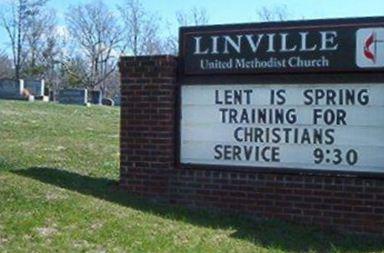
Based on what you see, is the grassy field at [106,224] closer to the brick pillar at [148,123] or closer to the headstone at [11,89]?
the brick pillar at [148,123]

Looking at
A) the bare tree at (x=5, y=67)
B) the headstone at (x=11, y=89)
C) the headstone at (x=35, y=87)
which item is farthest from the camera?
the bare tree at (x=5, y=67)

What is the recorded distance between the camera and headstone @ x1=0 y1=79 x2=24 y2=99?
4353cm

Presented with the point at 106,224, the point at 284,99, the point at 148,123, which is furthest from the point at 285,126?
the point at 106,224

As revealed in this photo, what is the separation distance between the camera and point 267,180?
8336 mm

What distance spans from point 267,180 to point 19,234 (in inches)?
129

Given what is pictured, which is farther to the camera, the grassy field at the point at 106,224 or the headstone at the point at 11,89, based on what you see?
the headstone at the point at 11,89

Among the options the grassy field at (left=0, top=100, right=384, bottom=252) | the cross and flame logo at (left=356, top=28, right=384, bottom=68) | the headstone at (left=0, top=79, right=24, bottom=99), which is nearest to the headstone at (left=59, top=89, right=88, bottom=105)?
the headstone at (left=0, top=79, right=24, bottom=99)

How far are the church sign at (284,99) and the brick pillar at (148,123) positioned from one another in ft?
0.61

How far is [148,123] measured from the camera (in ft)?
29.3

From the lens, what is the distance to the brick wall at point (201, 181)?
26.0 feet

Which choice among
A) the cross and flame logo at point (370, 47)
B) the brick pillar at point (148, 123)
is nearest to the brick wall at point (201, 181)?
the brick pillar at point (148, 123)

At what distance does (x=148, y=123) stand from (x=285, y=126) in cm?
179

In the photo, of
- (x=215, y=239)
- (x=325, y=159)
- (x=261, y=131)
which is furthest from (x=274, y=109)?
(x=215, y=239)

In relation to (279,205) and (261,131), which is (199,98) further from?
(279,205)
